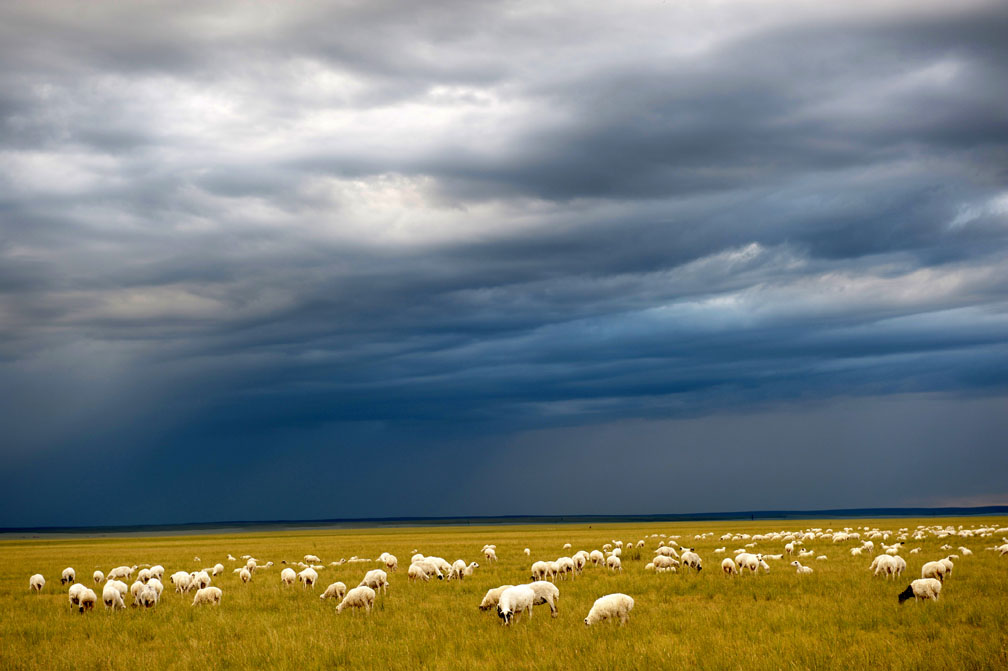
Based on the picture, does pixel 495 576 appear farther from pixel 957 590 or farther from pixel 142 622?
pixel 957 590

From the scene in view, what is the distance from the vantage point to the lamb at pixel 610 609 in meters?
17.1

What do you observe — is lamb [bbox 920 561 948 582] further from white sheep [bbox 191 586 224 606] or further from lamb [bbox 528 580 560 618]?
white sheep [bbox 191 586 224 606]

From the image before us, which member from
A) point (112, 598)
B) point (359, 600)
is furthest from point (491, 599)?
point (112, 598)

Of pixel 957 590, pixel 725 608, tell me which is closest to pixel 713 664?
pixel 725 608

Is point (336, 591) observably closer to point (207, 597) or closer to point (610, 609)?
point (207, 597)

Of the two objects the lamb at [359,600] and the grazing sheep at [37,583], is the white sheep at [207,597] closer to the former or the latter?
the lamb at [359,600]

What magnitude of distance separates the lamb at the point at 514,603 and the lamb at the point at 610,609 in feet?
5.84

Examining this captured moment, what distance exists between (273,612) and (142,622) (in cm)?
353

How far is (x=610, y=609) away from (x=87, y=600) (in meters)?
17.1

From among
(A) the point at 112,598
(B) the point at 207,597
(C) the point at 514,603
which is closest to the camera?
(C) the point at 514,603

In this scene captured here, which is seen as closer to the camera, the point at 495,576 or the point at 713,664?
the point at 713,664

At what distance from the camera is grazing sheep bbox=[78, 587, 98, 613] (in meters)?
23.0

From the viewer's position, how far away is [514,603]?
17.8 metres

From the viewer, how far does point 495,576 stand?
29.8 m
